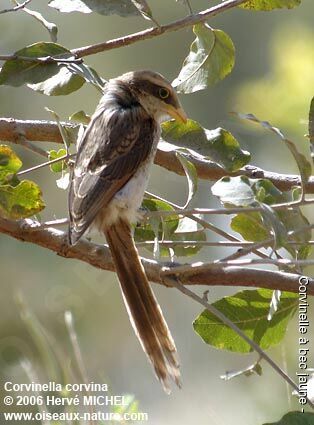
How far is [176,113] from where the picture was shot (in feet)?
11.8

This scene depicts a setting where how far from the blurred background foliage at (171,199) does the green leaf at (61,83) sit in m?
1.77

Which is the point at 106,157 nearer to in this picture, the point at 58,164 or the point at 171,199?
the point at 58,164

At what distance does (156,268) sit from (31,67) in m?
0.74

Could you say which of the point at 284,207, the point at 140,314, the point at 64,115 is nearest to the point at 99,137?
the point at 140,314

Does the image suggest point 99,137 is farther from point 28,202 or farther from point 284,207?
point 284,207

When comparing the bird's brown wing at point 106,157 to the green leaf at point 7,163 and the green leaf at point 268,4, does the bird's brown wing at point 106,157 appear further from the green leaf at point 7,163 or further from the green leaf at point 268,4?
the green leaf at point 268,4

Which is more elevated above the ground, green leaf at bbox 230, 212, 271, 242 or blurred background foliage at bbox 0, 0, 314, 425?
green leaf at bbox 230, 212, 271, 242

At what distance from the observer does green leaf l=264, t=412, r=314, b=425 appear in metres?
2.49

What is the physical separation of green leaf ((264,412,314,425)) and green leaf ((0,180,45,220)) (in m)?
1.02

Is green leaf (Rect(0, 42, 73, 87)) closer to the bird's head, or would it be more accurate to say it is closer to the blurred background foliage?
the bird's head

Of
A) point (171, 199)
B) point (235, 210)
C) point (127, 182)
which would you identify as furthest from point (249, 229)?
point (171, 199)

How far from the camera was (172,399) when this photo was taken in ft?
18.6

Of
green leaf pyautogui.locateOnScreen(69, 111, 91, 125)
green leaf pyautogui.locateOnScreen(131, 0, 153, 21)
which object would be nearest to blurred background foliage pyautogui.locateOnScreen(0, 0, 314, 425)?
green leaf pyautogui.locateOnScreen(69, 111, 91, 125)

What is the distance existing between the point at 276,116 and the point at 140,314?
191 centimetres
